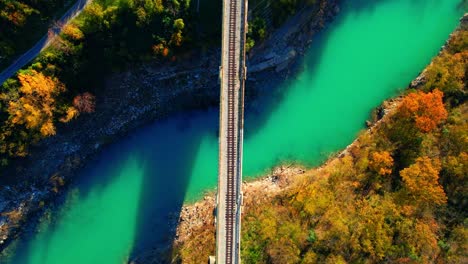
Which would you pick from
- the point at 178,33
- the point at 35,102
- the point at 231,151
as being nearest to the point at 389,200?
the point at 231,151

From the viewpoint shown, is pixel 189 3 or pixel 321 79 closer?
pixel 189 3

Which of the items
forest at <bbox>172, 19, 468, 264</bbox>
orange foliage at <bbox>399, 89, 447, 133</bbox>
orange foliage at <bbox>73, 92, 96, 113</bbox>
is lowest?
forest at <bbox>172, 19, 468, 264</bbox>

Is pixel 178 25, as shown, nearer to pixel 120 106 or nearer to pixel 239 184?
pixel 120 106

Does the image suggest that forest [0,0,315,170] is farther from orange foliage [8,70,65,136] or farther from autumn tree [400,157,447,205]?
autumn tree [400,157,447,205]

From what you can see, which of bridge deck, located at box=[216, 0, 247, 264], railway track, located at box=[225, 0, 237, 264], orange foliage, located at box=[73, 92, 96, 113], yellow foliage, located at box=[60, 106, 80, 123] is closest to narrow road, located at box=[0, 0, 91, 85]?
orange foliage, located at box=[73, 92, 96, 113]

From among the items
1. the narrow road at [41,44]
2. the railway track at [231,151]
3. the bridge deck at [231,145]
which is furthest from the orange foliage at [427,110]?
the narrow road at [41,44]

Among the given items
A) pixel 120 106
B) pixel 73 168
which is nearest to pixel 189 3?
pixel 120 106
